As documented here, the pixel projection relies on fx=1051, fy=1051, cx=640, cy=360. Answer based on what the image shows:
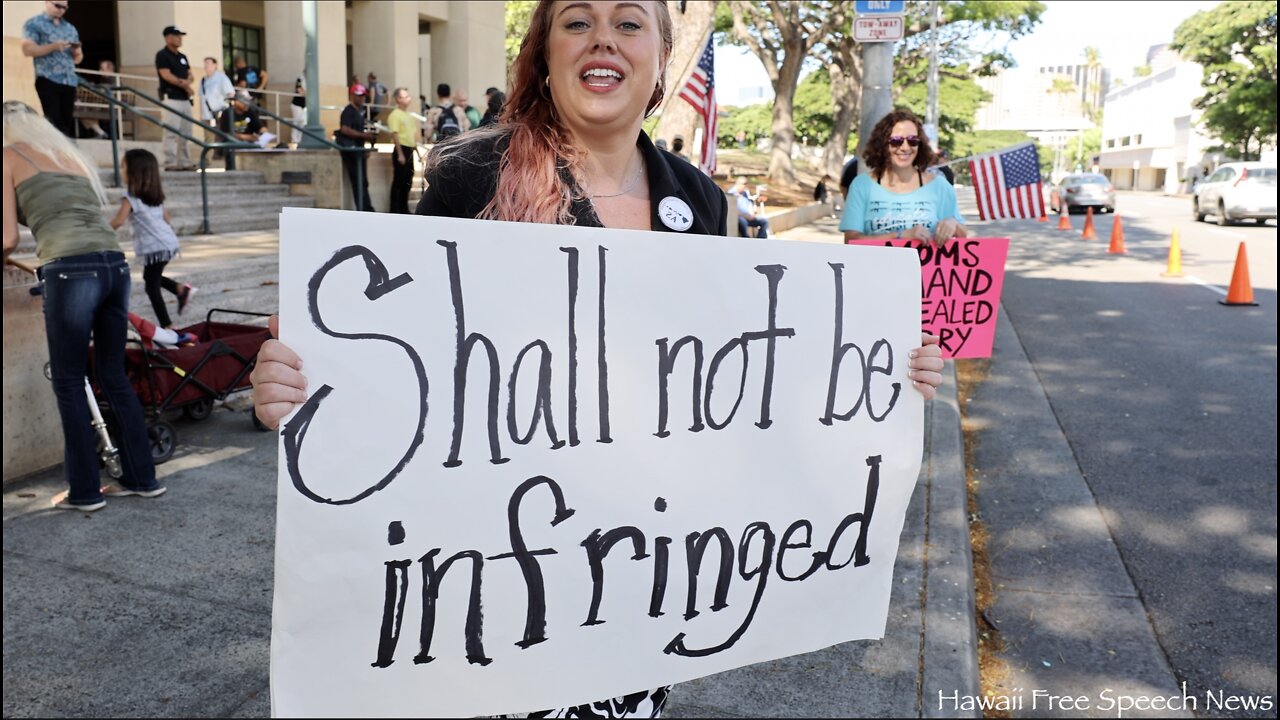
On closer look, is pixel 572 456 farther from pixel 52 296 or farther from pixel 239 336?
pixel 239 336

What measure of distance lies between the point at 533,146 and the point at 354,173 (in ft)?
40.8

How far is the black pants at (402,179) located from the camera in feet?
46.2

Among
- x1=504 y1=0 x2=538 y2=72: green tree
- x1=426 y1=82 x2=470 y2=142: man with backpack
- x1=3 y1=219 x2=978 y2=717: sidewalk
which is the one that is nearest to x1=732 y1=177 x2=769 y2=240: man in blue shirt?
x1=426 y1=82 x2=470 y2=142: man with backpack

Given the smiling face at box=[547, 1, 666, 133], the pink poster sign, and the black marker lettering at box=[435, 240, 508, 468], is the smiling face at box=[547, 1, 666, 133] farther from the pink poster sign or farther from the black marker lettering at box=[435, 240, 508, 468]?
the pink poster sign

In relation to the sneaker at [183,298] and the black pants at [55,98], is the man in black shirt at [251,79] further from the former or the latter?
the sneaker at [183,298]

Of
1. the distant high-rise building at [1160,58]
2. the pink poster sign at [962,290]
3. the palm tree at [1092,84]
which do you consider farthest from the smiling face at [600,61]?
the palm tree at [1092,84]

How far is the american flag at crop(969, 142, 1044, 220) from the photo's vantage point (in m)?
6.88

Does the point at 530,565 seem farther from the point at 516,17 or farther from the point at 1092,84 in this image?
the point at 1092,84

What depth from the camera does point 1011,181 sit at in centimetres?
690

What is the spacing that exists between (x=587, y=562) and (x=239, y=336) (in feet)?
16.8

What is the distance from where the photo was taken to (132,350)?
5570 mm

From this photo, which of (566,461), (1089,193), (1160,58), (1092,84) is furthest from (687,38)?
(1092,84)

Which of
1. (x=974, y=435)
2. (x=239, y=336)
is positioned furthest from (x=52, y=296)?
(x=974, y=435)

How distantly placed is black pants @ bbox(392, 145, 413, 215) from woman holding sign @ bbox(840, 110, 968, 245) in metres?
9.64
